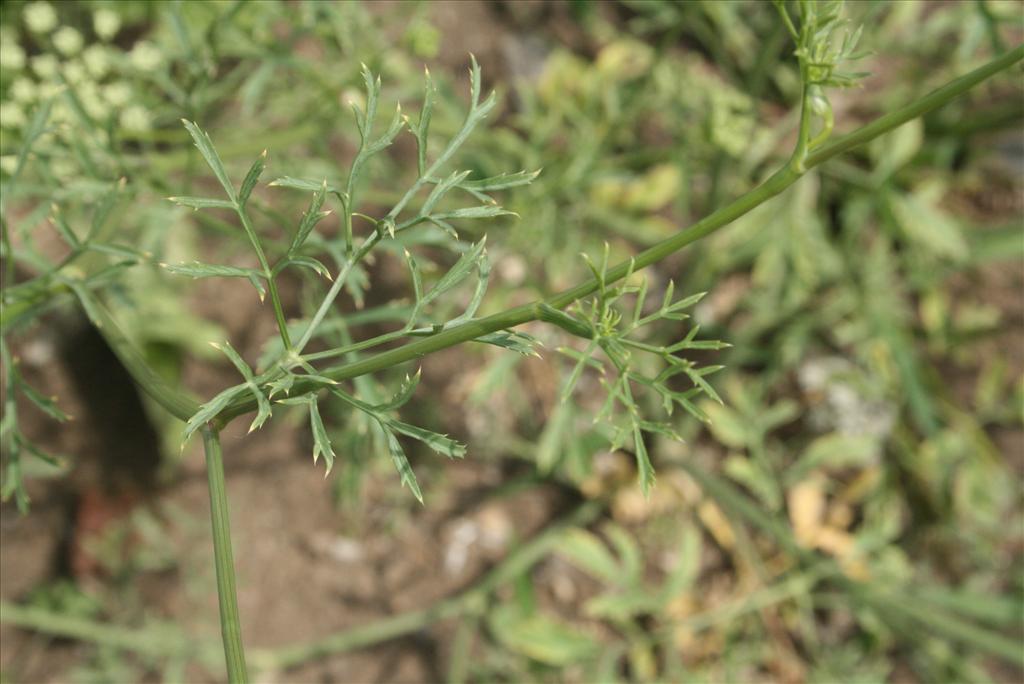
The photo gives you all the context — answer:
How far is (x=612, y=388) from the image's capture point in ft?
4.21

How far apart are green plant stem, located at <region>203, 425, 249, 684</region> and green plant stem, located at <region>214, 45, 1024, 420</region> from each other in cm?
17

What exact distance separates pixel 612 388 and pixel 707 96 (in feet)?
6.01

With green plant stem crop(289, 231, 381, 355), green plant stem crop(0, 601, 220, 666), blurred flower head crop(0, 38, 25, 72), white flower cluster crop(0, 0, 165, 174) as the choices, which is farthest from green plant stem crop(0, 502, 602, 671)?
green plant stem crop(289, 231, 381, 355)

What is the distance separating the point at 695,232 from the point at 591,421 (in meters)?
1.57

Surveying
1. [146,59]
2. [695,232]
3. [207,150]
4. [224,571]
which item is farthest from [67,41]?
[695,232]

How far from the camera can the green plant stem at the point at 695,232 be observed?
3.82 feet

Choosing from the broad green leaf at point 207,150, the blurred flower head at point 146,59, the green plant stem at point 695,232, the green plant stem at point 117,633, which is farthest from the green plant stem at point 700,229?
the green plant stem at point 117,633

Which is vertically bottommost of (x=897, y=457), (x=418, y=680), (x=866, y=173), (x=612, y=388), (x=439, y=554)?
(x=418, y=680)

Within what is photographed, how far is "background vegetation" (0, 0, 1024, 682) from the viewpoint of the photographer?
9.31 ft

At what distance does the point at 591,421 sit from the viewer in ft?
9.01

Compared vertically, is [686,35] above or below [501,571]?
above

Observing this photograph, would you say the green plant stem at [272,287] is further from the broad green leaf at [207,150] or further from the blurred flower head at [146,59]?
the blurred flower head at [146,59]

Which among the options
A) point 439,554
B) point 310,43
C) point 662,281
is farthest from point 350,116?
point 439,554

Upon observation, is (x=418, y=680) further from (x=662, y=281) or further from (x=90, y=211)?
(x=90, y=211)
